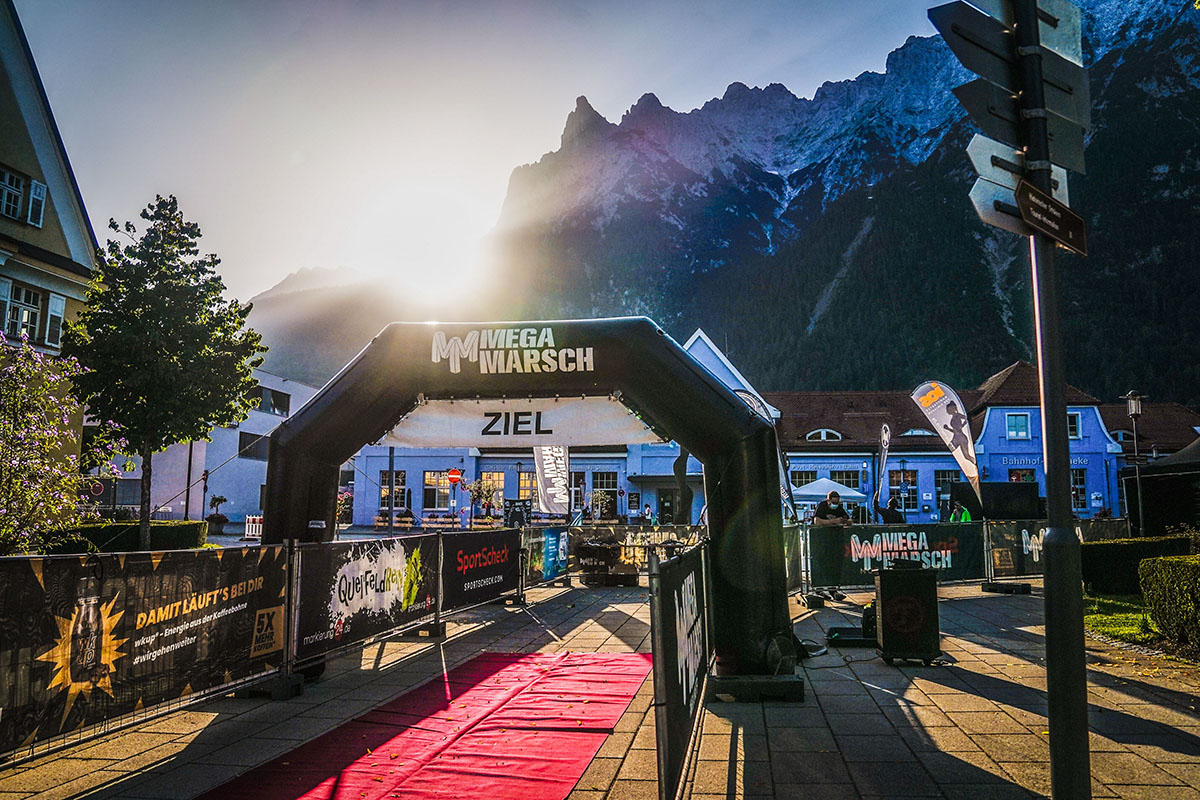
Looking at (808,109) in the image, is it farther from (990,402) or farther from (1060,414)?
(1060,414)

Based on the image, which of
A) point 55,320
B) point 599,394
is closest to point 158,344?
point 55,320

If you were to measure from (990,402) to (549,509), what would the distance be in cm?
3055

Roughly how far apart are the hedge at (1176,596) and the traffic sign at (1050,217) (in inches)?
272

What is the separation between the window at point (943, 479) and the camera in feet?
131

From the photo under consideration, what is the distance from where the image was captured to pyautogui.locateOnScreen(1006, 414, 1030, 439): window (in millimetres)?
40438

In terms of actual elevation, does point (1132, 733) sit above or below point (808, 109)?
below

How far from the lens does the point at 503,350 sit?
311 inches

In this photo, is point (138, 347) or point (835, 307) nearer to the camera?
point (138, 347)

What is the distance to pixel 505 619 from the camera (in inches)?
484

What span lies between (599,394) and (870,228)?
12706cm

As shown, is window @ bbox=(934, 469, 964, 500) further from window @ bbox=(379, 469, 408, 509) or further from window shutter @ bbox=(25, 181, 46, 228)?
window shutter @ bbox=(25, 181, 46, 228)

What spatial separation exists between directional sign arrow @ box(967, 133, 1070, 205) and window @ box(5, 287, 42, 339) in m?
24.7

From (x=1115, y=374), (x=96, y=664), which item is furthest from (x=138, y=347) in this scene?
(x=1115, y=374)

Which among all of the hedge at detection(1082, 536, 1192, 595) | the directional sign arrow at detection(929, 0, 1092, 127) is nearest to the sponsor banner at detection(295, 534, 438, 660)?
the directional sign arrow at detection(929, 0, 1092, 127)
